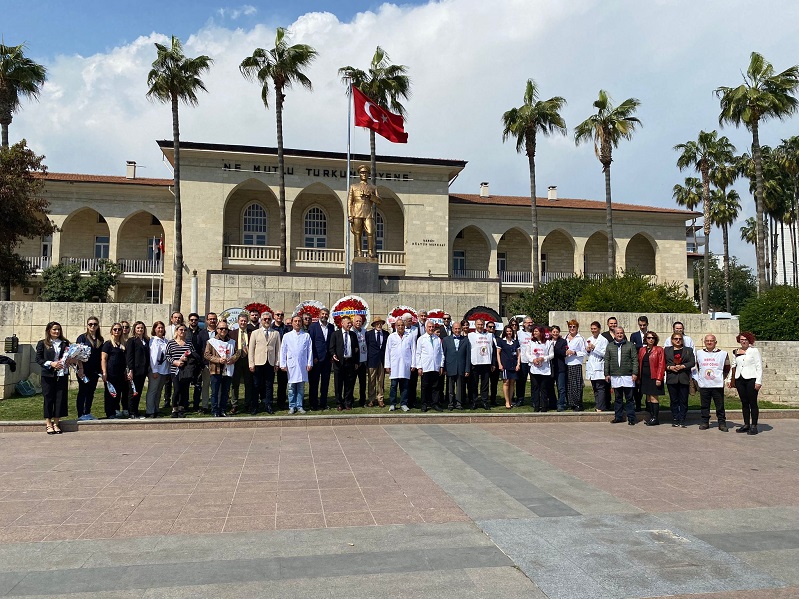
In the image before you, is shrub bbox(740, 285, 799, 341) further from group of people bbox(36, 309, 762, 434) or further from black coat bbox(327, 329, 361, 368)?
black coat bbox(327, 329, 361, 368)

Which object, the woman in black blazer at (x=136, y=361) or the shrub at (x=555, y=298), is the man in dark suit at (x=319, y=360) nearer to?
the woman in black blazer at (x=136, y=361)

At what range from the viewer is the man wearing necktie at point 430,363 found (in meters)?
11.3

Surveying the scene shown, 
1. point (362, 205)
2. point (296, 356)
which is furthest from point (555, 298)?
point (296, 356)

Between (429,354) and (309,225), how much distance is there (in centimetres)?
2816

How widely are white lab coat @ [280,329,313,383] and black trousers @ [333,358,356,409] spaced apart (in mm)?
574

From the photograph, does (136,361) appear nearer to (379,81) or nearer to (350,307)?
(350,307)

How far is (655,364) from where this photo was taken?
34.9ft

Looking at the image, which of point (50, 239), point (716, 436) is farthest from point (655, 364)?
point (50, 239)

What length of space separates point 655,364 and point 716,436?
1562 mm

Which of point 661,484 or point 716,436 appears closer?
point 661,484

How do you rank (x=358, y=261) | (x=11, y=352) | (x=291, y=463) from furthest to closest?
(x=358, y=261)
(x=11, y=352)
(x=291, y=463)

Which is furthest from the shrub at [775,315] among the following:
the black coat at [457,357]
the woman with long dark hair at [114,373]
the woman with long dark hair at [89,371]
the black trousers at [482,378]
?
the woman with long dark hair at [89,371]

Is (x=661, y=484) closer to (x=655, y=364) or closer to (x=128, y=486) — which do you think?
(x=655, y=364)

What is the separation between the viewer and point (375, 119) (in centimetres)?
2344
